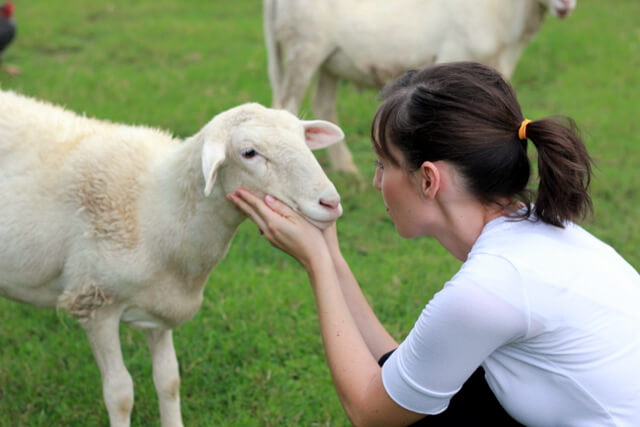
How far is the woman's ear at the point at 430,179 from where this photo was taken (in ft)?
6.21

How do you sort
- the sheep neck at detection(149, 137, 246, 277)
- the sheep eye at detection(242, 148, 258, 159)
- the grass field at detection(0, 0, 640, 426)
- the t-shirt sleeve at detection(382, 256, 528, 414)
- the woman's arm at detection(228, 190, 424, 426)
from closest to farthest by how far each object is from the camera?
the t-shirt sleeve at detection(382, 256, 528, 414)
the woman's arm at detection(228, 190, 424, 426)
the sheep eye at detection(242, 148, 258, 159)
the sheep neck at detection(149, 137, 246, 277)
the grass field at detection(0, 0, 640, 426)

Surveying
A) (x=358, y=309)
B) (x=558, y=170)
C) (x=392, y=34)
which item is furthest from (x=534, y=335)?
(x=392, y=34)

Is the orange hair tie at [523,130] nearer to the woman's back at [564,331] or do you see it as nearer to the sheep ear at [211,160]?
the woman's back at [564,331]

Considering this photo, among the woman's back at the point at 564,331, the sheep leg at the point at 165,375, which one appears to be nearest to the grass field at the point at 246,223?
the woman's back at the point at 564,331

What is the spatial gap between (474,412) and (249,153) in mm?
1043

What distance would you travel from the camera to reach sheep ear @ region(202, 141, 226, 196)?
7.45 ft

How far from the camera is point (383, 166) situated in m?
2.09

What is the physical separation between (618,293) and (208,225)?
135cm

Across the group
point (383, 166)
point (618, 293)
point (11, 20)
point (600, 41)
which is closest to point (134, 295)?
point (383, 166)

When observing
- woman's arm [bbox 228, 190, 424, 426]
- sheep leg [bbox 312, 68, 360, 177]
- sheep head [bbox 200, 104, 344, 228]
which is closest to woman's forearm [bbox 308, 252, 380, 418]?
woman's arm [bbox 228, 190, 424, 426]

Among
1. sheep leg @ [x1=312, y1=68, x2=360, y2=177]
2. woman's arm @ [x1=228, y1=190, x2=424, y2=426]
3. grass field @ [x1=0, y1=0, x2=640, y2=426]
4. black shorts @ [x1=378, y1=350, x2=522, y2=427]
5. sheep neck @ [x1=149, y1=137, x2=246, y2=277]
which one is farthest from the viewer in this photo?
sheep leg @ [x1=312, y1=68, x2=360, y2=177]

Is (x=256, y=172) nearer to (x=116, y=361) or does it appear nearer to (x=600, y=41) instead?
(x=116, y=361)

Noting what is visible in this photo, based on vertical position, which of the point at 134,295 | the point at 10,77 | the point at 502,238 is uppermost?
the point at 502,238

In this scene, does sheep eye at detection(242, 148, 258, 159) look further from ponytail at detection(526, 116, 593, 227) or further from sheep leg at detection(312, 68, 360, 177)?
sheep leg at detection(312, 68, 360, 177)
